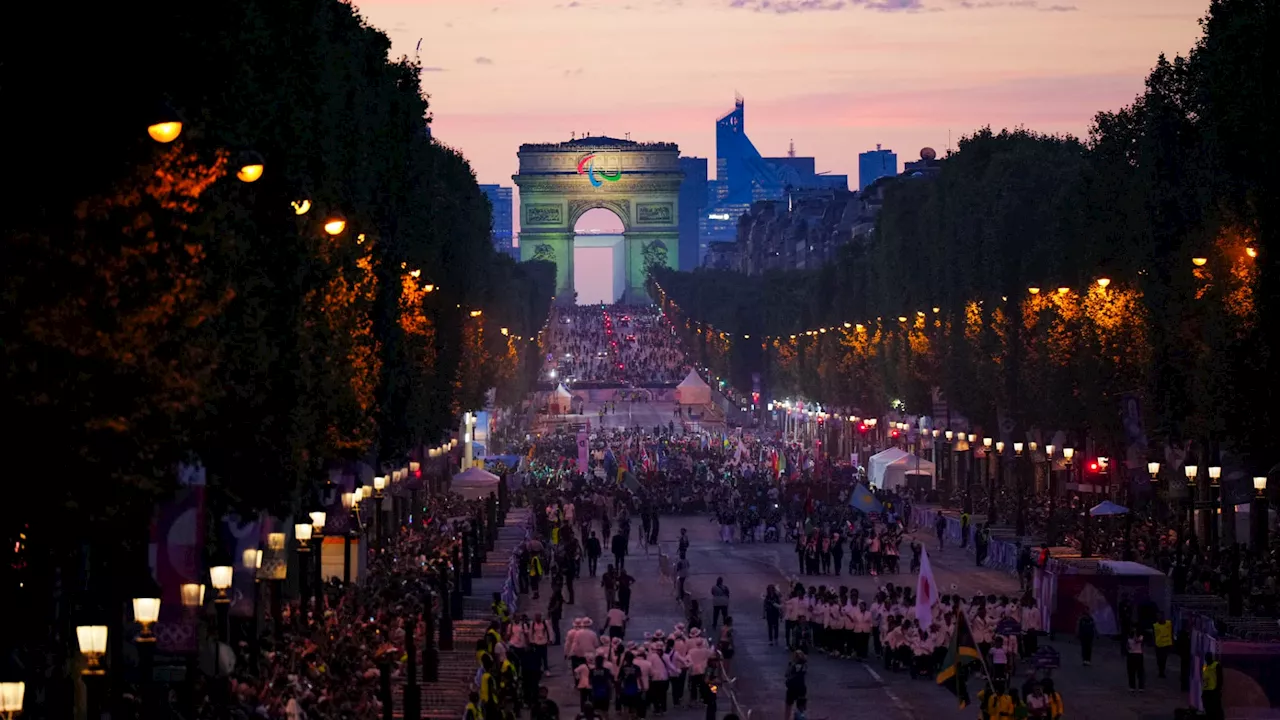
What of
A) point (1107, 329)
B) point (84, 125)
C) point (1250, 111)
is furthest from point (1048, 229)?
point (84, 125)

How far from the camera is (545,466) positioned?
98.4 meters

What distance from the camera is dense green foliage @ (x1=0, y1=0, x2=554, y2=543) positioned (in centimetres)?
2288

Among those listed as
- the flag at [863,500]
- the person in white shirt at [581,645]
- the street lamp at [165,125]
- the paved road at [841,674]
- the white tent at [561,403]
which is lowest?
the paved road at [841,674]

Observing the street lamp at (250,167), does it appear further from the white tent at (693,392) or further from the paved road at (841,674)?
the white tent at (693,392)

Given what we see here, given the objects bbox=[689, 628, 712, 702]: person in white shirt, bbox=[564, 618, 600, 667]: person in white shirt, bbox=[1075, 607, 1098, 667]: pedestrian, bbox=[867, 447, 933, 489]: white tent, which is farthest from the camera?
bbox=[867, 447, 933, 489]: white tent

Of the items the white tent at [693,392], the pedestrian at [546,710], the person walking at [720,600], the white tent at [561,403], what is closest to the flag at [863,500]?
the person walking at [720,600]

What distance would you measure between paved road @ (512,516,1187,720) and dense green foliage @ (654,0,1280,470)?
678 centimetres

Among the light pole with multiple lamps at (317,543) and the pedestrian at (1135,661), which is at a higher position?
the light pole with multiple lamps at (317,543)

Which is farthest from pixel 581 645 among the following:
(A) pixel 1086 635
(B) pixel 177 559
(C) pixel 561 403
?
(C) pixel 561 403

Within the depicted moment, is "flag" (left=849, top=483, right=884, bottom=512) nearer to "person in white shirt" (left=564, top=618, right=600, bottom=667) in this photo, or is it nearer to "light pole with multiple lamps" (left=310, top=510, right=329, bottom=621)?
"person in white shirt" (left=564, top=618, right=600, bottom=667)

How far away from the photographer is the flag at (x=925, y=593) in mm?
36156

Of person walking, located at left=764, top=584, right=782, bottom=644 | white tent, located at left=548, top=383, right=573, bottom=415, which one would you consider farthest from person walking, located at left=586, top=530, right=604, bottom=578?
white tent, located at left=548, top=383, right=573, bottom=415

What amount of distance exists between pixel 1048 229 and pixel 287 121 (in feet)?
154

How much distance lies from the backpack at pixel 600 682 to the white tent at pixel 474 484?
3686 cm
